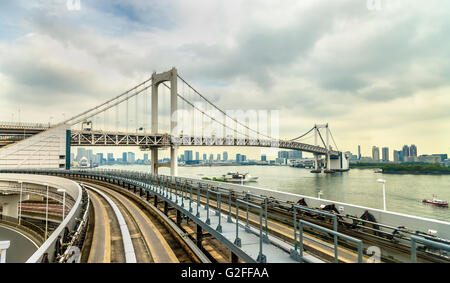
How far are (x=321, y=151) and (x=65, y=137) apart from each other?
64.3m

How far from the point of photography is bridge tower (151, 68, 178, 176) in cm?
4149

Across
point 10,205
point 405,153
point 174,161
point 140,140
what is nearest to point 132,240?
point 10,205

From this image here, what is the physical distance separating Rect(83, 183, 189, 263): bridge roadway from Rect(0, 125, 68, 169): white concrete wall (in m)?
31.2

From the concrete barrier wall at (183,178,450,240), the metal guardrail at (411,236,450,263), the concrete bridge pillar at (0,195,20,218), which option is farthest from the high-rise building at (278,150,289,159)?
the metal guardrail at (411,236,450,263)

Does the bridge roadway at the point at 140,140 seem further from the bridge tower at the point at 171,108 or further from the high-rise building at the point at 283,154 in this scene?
the high-rise building at the point at 283,154

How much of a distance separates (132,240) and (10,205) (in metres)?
23.1

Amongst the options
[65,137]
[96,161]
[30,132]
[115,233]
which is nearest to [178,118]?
[65,137]

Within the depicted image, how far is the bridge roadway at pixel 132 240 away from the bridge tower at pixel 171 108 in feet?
104

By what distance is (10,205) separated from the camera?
21953mm

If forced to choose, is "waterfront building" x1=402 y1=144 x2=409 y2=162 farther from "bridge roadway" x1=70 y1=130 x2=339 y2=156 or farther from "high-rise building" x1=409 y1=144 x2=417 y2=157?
"bridge roadway" x1=70 y1=130 x2=339 y2=156

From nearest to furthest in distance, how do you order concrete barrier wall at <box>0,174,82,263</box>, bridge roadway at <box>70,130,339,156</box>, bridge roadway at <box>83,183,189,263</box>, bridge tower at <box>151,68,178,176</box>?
concrete barrier wall at <box>0,174,82,263</box>
bridge roadway at <box>83,183,189,263</box>
bridge roadway at <box>70,130,339,156</box>
bridge tower at <box>151,68,178,176</box>

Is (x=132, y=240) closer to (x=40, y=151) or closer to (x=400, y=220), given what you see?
(x=400, y=220)

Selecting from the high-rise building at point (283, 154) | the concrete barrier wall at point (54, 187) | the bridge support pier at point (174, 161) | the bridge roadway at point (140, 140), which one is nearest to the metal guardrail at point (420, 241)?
the concrete barrier wall at point (54, 187)
